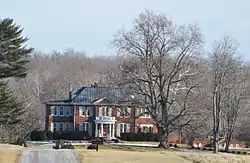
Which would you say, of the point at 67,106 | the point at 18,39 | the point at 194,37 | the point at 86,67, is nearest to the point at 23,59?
the point at 18,39

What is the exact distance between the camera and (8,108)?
54531 mm

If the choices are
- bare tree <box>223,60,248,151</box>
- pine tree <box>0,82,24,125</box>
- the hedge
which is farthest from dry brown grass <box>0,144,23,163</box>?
the hedge

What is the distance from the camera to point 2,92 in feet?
177

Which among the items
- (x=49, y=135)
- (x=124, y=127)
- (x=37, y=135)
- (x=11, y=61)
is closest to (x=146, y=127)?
(x=124, y=127)

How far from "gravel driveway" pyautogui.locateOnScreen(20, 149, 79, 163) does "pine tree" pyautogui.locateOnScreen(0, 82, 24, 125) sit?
15.6 m

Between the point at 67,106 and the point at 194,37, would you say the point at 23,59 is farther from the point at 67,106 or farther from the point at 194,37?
the point at 67,106

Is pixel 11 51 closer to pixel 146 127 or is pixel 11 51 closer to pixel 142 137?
pixel 142 137

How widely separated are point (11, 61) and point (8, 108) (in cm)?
428

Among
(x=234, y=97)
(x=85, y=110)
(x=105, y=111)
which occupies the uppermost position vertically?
(x=234, y=97)

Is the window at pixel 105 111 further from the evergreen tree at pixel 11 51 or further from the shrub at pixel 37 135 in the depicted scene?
the evergreen tree at pixel 11 51

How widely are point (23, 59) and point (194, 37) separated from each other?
15873 mm

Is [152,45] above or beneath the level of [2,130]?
above

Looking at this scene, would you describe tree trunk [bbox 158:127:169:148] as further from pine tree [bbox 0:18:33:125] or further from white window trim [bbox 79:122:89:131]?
white window trim [bbox 79:122:89:131]

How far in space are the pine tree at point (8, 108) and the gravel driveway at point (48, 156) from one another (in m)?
15.6
